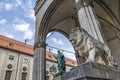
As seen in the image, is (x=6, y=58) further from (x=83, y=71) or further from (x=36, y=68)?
(x=83, y=71)

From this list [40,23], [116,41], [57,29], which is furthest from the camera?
[57,29]

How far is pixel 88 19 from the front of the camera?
433cm

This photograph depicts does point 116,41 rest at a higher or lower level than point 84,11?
higher

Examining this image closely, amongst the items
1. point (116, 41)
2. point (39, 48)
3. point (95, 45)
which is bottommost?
point (95, 45)

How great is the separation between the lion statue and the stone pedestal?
0.85 feet

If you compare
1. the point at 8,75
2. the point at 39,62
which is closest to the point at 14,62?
the point at 8,75

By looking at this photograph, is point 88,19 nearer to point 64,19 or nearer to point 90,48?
point 90,48

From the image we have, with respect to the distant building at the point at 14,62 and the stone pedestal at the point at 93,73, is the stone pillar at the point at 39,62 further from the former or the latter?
the distant building at the point at 14,62

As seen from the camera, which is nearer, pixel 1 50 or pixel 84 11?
pixel 84 11

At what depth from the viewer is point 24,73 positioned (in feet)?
60.8

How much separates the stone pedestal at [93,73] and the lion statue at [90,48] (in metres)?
0.26

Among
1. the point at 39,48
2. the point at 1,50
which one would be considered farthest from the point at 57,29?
the point at 1,50

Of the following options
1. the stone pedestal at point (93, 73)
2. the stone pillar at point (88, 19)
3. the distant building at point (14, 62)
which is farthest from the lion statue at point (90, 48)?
the distant building at point (14, 62)

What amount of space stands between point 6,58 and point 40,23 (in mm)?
10962
